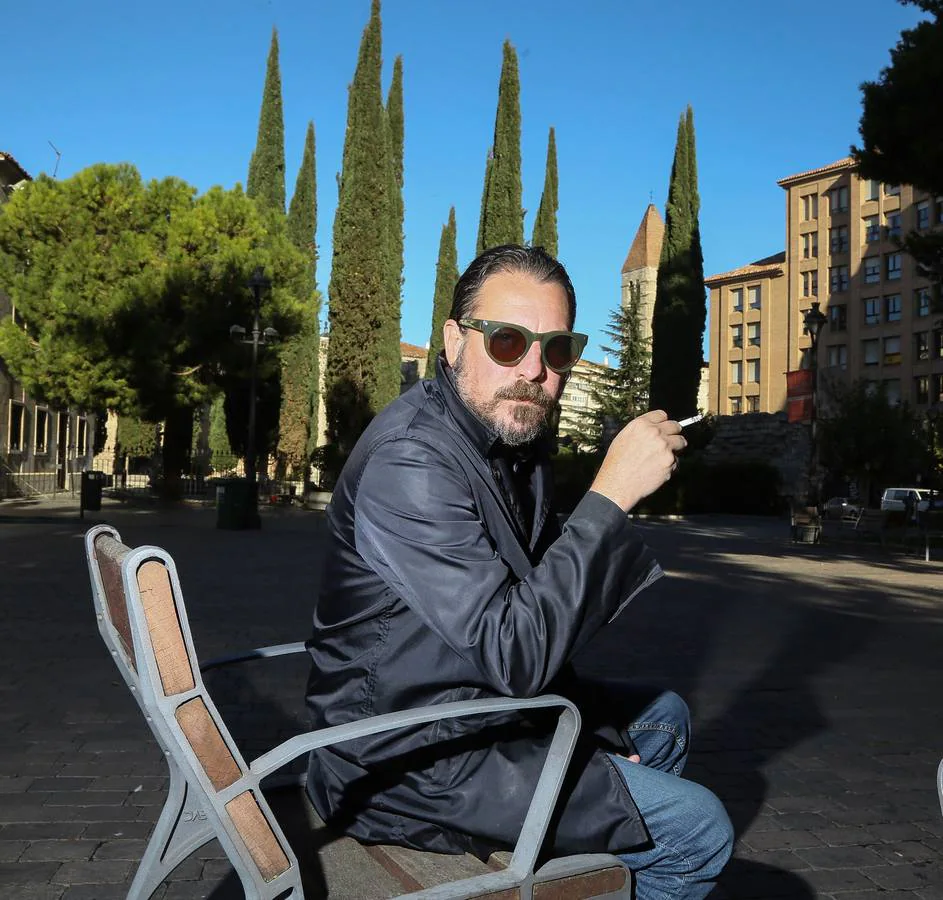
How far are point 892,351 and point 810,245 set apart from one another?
10398mm

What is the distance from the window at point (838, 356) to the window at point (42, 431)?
164ft

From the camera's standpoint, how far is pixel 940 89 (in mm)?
16906

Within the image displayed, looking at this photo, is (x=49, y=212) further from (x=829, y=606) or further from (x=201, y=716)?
(x=201, y=716)

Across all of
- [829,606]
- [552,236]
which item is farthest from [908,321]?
[829,606]

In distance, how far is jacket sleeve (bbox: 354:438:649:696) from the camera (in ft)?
5.81

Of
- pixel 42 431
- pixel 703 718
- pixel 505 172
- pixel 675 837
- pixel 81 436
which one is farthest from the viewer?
pixel 81 436

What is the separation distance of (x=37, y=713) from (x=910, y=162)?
57.3 ft

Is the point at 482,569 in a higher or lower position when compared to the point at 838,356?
lower

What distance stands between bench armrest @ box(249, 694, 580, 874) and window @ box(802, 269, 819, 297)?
7172cm

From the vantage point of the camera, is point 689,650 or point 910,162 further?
point 910,162

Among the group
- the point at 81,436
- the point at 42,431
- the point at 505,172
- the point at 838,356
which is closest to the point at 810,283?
the point at 838,356

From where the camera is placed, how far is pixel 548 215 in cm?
4997

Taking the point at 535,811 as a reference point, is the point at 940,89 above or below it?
above

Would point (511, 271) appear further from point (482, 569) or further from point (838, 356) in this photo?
point (838, 356)
